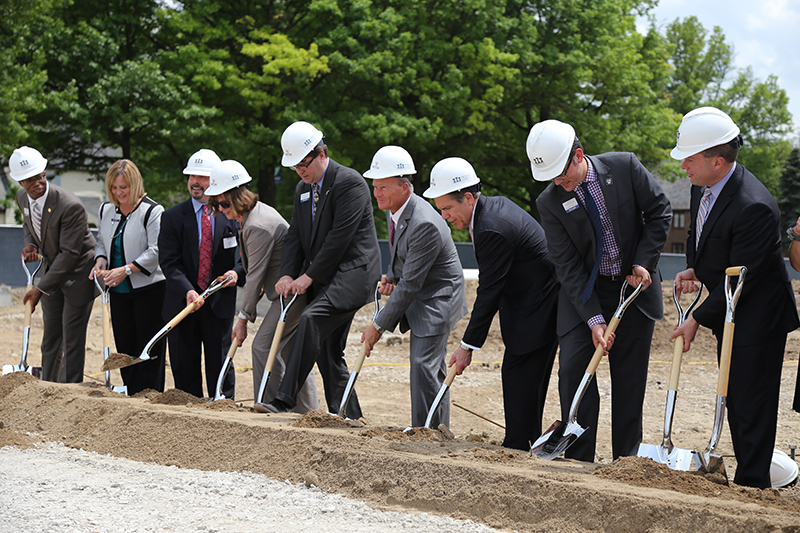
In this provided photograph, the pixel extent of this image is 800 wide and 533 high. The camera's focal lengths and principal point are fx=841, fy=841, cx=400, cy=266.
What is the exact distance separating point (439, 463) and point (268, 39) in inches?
814

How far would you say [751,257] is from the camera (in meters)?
4.30

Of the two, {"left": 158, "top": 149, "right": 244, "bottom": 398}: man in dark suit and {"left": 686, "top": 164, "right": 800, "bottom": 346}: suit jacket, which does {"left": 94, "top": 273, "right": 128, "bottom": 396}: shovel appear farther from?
{"left": 686, "top": 164, "right": 800, "bottom": 346}: suit jacket

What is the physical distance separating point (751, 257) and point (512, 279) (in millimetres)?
1556

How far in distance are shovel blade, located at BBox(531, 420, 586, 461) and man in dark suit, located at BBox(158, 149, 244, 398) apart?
310cm

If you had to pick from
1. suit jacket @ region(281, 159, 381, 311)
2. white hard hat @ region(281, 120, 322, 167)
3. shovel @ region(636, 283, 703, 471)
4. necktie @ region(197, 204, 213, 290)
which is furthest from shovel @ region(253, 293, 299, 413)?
shovel @ region(636, 283, 703, 471)

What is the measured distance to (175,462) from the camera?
513cm

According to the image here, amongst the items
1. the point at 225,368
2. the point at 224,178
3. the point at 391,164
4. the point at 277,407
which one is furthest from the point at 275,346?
the point at 391,164

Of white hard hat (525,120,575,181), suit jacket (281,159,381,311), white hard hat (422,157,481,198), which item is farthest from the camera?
suit jacket (281,159,381,311)

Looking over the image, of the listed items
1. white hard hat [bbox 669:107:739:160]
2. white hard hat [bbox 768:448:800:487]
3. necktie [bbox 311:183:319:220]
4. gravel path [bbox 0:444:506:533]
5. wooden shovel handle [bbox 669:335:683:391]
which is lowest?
gravel path [bbox 0:444:506:533]

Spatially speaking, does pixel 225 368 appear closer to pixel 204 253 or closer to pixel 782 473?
pixel 204 253

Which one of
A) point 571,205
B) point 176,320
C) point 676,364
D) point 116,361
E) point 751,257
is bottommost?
point 116,361

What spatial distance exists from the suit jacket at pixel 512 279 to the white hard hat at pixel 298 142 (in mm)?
1380

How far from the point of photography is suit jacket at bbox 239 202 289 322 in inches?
258

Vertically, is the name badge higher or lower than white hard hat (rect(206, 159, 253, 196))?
lower
